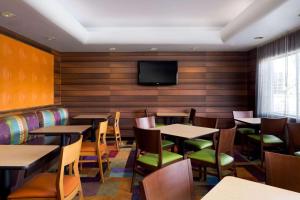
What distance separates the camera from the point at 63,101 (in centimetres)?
665

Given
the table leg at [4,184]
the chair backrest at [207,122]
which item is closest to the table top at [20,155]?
the table leg at [4,184]

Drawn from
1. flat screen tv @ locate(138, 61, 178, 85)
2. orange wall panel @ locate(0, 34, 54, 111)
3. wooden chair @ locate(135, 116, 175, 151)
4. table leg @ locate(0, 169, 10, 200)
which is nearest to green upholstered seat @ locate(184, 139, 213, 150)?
wooden chair @ locate(135, 116, 175, 151)

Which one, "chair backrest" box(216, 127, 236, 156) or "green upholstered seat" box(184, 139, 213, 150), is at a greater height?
"chair backrest" box(216, 127, 236, 156)

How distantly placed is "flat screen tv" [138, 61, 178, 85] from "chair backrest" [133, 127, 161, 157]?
3.60 meters

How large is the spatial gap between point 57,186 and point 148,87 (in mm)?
4803

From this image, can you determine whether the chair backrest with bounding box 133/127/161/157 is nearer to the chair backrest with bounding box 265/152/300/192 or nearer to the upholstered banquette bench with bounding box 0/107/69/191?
the upholstered banquette bench with bounding box 0/107/69/191

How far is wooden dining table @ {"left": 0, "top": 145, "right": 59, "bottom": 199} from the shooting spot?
6.19 feet

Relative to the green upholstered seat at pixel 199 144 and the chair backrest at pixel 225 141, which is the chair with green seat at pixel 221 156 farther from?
the green upholstered seat at pixel 199 144

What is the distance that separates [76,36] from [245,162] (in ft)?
13.3

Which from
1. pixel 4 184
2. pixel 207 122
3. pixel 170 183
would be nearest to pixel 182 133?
pixel 207 122

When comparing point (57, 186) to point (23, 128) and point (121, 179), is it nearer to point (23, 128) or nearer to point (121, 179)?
point (121, 179)

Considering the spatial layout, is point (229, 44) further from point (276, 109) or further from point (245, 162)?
point (245, 162)

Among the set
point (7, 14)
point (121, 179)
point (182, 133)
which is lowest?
point (121, 179)

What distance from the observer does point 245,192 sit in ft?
4.43
